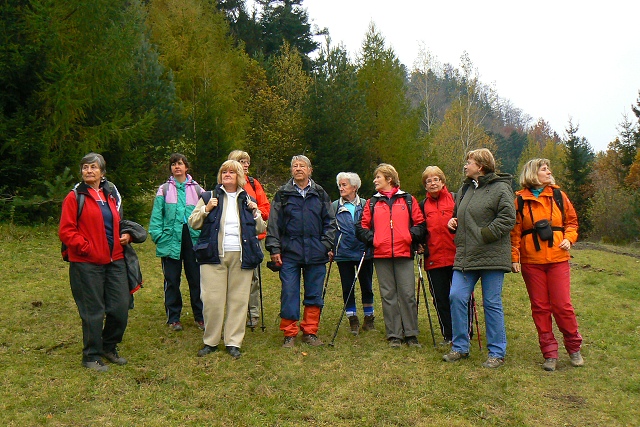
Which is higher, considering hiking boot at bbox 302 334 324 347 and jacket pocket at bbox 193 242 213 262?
jacket pocket at bbox 193 242 213 262

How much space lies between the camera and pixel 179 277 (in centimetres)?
657

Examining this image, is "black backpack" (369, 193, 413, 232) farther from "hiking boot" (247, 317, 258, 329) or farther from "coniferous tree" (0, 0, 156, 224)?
"coniferous tree" (0, 0, 156, 224)

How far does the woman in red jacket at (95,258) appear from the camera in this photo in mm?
4902

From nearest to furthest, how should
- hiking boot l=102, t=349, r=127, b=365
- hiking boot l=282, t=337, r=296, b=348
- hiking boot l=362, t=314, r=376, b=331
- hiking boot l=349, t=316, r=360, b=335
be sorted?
hiking boot l=102, t=349, r=127, b=365 → hiking boot l=282, t=337, r=296, b=348 → hiking boot l=349, t=316, r=360, b=335 → hiking boot l=362, t=314, r=376, b=331

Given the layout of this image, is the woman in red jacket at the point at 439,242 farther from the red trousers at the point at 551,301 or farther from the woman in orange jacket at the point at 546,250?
the red trousers at the point at 551,301

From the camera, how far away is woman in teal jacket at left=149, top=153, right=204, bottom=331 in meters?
6.34

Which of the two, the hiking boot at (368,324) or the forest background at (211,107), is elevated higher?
the forest background at (211,107)

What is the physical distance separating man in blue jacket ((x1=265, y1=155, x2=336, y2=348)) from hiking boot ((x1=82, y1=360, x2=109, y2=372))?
1870mm

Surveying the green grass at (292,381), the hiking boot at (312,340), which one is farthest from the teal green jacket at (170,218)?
the hiking boot at (312,340)

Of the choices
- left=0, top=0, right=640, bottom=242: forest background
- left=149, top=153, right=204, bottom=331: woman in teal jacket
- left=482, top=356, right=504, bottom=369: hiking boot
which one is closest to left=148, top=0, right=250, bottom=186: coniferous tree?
left=0, top=0, right=640, bottom=242: forest background

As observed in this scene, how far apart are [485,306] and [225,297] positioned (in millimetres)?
2663

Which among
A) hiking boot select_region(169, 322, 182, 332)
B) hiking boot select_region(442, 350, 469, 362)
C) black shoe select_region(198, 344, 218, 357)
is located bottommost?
hiking boot select_region(442, 350, 469, 362)

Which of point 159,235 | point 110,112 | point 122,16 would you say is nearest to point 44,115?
point 110,112

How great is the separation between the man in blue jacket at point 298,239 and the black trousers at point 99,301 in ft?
5.21
